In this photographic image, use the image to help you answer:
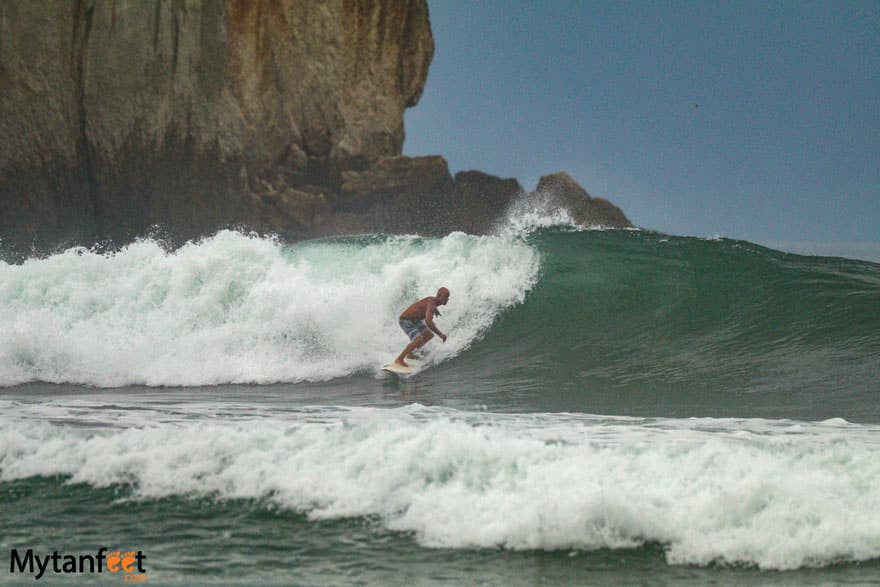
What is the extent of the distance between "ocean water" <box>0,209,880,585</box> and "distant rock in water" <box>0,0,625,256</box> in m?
14.2

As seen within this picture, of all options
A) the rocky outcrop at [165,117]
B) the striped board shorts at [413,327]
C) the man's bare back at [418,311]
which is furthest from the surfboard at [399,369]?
the rocky outcrop at [165,117]

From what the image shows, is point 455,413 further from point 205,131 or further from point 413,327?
point 205,131

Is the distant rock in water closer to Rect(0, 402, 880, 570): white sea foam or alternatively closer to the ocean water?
the ocean water

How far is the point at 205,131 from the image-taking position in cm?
2919

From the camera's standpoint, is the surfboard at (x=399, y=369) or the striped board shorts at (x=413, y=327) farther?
the striped board shorts at (x=413, y=327)

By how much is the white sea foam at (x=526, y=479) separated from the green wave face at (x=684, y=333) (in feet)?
7.50

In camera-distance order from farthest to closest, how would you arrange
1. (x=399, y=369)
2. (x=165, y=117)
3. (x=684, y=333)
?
(x=165, y=117), (x=684, y=333), (x=399, y=369)

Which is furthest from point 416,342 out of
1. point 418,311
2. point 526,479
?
point 526,479

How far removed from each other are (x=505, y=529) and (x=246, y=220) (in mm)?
26384

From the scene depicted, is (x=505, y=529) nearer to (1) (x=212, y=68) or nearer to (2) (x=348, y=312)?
(2) (x=348, y=312)

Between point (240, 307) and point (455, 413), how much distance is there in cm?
570

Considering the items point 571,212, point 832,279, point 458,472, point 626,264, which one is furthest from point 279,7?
point 458,472

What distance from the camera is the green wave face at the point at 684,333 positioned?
8.41 m

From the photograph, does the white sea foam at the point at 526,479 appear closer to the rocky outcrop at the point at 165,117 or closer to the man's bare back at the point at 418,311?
the man's bare back at the point at 418,311
